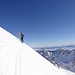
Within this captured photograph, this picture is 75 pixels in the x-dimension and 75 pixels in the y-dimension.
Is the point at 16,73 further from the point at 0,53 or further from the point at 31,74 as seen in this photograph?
the point at 0,53

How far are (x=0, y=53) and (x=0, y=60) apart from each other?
1249 millimetres

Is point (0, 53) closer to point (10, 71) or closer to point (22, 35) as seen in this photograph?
point (10, 71)

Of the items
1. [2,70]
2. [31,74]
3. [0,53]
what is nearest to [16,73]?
[2,70]

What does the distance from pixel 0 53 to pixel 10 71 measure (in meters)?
2.55

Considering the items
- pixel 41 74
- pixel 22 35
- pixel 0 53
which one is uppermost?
pixel 22 35

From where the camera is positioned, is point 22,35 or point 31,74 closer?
point 31,74

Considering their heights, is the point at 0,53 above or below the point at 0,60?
above

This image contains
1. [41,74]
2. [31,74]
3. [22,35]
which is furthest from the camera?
[22,35]

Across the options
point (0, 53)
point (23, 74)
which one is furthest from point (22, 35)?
point (23, 74)

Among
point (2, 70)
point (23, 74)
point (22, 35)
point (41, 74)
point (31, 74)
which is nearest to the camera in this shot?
point (2, 70)

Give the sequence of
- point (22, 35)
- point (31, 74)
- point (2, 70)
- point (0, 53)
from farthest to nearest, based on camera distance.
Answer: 1. point (22, 35)
2. point (0, 53)
3. point (31, 74)
4. point (2, 70)

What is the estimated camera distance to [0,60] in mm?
8852

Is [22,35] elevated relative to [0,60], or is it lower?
elevated

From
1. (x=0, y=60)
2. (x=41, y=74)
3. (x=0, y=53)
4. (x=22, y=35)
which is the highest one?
(x=22, y=35)
